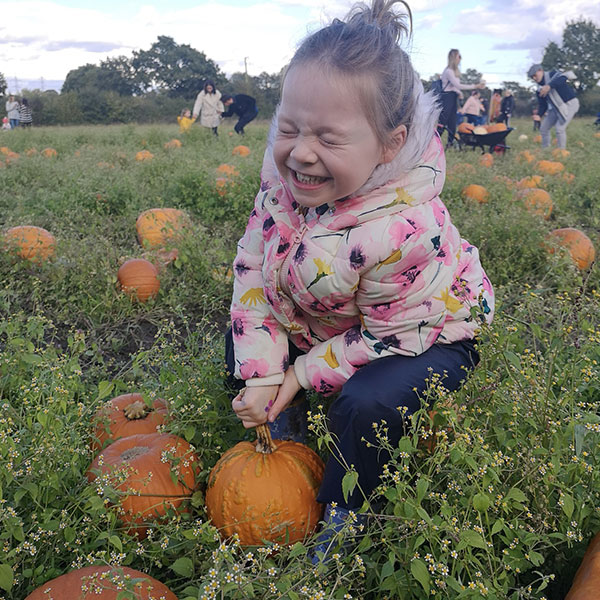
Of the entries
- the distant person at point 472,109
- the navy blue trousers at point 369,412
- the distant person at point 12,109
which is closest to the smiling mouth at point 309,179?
the navy blue trousers at point 369,412

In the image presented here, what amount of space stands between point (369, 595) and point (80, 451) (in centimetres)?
101

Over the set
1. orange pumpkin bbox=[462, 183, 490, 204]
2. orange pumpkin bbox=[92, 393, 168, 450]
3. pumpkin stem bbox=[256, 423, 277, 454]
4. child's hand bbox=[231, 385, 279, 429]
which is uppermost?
orange pumpkin bbox=[462, 183, 490, 204]

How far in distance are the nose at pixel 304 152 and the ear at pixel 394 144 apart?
0.23 meters

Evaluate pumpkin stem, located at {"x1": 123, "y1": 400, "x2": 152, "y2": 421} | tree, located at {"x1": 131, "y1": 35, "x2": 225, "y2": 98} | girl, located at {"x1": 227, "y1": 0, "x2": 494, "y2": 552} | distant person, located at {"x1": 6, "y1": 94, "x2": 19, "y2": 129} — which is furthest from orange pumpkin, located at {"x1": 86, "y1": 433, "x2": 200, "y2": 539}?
tree, located at {"x1": 131, "y1": 35, "x2": 225, "y2": 98}

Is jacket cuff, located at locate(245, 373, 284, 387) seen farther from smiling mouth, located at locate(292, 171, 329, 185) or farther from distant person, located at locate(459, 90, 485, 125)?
distant person, located at locate(459, 90, 485, 125)

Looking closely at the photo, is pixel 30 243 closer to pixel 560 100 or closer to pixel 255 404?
pixel 255 404

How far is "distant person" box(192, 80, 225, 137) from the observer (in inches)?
601

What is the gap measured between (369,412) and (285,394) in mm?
359

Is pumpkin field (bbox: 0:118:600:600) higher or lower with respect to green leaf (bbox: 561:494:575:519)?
lower

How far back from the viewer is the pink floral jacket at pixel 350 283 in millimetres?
1767

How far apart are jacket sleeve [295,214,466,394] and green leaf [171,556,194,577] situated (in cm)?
67

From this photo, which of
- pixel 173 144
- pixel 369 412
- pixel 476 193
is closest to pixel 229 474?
pixel 369 412

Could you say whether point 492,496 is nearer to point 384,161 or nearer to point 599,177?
point 384,161

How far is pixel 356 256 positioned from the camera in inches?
68.6
